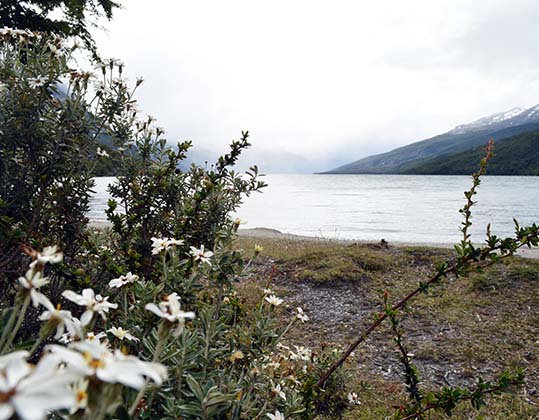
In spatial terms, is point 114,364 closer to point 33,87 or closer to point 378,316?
point 378,316

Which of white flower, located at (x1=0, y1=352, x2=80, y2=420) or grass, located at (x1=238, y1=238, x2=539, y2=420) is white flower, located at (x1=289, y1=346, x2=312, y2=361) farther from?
white flower, located at (x1=0, y1=352, x2=80, y2=420)

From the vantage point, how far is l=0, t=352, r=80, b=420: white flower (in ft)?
1.46

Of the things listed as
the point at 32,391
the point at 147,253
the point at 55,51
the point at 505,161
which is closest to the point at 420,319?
the point at 147,253

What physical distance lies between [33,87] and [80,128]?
35 centimetres

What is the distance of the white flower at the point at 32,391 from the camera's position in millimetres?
446

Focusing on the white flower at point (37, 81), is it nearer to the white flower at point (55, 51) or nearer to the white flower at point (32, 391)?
the white flower at point (55, 51)

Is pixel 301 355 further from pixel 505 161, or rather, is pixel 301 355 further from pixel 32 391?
pixel 505 161

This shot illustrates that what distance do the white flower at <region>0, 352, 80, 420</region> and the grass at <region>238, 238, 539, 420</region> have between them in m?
2.09

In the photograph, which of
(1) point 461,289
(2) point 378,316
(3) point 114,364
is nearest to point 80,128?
(2) point 378,316

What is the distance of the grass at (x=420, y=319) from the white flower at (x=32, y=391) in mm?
2091

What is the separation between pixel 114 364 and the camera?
1.85 feet

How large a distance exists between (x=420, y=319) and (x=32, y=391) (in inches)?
255

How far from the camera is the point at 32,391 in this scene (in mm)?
474

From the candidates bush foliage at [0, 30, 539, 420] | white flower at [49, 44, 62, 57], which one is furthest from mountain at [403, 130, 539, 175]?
white flower at [49, 44, 62, 57]
